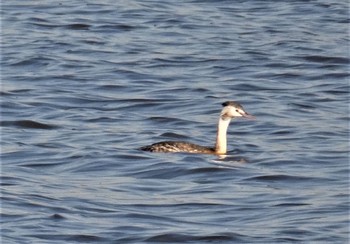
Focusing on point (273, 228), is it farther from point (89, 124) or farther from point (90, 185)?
point (89, 124)

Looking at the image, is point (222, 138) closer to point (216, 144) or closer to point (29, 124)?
point (216, 144)

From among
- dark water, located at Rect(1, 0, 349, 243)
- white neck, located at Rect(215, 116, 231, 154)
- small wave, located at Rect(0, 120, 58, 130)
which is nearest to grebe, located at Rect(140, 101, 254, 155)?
white neck, located at Rect(215, 116, 231, 154)

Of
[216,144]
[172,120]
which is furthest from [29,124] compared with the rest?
[216,144]

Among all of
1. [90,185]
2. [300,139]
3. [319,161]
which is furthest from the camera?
[300,139]

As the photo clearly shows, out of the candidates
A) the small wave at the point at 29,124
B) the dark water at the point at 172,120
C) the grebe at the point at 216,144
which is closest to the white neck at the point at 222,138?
the grebe at the point at 216,144

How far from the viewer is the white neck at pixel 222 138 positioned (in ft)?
53.1

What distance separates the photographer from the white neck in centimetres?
1617

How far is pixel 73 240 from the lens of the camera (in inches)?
467

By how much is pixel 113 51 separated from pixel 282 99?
4.29 meters

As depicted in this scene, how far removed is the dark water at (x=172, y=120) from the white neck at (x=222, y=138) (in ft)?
0.56

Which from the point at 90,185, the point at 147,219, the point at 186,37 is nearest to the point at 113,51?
the point at 186,37

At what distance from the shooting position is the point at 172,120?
18250 millimetres

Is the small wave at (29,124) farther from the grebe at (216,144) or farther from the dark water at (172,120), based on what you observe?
the grebe at (216,144)

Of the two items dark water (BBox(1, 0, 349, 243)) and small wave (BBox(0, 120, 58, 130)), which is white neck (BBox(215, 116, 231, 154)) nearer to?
dark water (BBox(1, 0, 349, 243))
